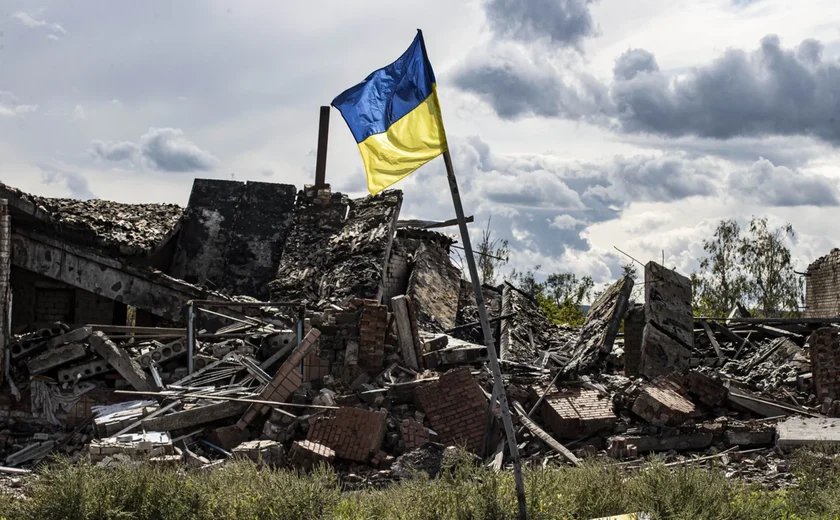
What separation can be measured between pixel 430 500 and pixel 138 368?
6.66 metres

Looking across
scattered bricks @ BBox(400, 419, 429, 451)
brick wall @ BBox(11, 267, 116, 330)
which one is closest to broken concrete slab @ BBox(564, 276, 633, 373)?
A: scattered bricks @ BBox(400, 419, 429, 451)

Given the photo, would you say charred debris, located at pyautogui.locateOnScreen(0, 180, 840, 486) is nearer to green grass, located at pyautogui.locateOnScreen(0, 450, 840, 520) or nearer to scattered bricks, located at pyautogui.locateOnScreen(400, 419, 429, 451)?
scattered bricks, located at pyautogui.locateOnScreen(400, 419, 429, 451)

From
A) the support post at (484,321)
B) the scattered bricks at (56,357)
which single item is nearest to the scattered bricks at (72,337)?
the scattered bricks at (56,357)

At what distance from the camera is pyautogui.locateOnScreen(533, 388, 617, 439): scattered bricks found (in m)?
12.0

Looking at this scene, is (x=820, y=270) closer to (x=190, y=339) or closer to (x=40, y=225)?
(x=190, y=339)

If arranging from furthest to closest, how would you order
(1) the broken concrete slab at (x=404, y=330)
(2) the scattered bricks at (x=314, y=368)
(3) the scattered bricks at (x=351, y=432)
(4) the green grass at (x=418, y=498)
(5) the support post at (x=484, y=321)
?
1. (1) the broken concrete slab at (x=404, y=330)
2. (2) the scattered bricks at (x=314, y=368)
3. (3) the scattered bricks at (x=351, y=432)
4. (4) the green grass at (x=418, y=498)
5. (5) the support post at (x=484, y=321)

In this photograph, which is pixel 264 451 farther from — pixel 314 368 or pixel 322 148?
pixel 322 148

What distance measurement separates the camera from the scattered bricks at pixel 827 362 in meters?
13.4

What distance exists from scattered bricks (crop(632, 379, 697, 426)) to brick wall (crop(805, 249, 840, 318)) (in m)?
12.4

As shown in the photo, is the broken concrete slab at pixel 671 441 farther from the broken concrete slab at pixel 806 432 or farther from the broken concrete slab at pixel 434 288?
the broken concrete slab at pixel 434 288

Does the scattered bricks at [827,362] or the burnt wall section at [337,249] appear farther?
the burnt wall section at [337,249]

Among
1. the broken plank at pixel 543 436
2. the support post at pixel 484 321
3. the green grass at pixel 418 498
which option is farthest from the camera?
the broken plank at pixel 543 436

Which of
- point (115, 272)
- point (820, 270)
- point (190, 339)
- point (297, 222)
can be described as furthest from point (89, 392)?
point (820, 270)

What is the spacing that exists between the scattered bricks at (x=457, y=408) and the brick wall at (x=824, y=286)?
46.7 ft
